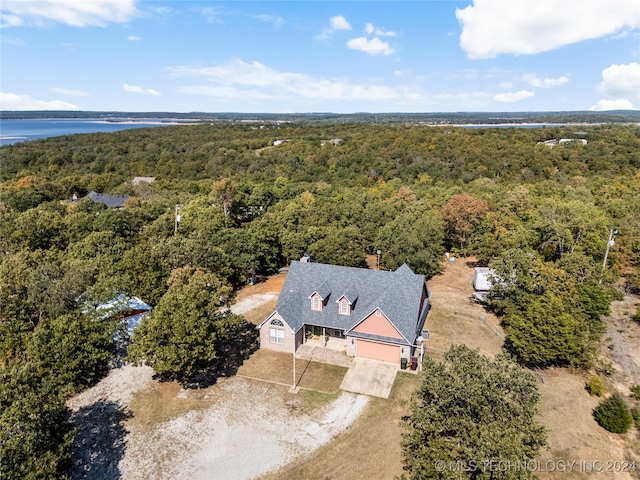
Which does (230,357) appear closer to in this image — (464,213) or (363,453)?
(363,453)

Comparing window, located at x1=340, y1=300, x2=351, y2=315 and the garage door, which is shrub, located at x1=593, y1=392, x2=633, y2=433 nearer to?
the garage door

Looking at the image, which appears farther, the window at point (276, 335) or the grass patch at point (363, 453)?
the window at point (276, 335)

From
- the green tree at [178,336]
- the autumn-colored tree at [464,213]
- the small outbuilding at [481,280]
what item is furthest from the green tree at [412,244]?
the green tree at [178,336]

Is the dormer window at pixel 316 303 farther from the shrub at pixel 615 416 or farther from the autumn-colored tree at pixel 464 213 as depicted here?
the autumn-colored tree at pixel 464 213

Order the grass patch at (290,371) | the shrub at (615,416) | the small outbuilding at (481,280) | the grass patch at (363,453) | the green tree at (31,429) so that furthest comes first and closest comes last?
the small outbuilding at (481,280) → the grass patch at (290,371) → the shrub at (615,416) → the grass patch at (363,453) → the green tree at (31,429)

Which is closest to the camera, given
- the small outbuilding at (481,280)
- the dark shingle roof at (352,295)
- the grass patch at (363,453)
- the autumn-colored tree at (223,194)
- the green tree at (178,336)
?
the grass patch at (363,453)

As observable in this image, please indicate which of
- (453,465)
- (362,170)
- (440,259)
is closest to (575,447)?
(453,465)

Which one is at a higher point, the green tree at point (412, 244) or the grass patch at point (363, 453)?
the green tree at point (412, 244)

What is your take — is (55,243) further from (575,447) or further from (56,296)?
(575,447)
